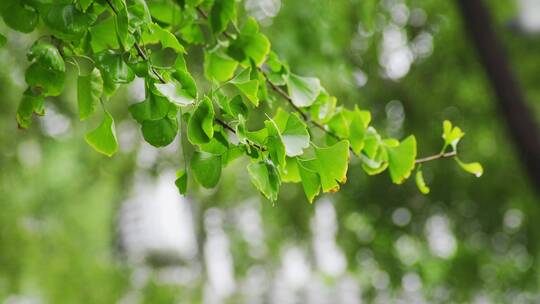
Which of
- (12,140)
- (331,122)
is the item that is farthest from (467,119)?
(331,122)

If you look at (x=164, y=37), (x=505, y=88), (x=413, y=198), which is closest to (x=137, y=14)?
(x=164, y=37)

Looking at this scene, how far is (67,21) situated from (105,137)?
104mm

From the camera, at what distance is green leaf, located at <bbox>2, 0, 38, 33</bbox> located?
2.03 ft

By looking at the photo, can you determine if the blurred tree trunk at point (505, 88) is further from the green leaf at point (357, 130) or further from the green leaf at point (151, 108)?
the green leaf at point (151, 108)

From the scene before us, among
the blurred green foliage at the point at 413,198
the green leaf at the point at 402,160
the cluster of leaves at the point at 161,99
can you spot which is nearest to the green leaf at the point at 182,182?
the cluster of leaves at the point at 161,99

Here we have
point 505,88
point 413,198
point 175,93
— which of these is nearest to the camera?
point 175,93

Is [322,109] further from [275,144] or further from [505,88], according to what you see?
[505,88]

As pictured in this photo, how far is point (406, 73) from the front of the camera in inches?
165

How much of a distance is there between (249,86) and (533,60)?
374 centimetres

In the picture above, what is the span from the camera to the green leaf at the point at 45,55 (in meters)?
0.62

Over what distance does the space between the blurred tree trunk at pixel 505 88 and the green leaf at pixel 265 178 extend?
2.91 meters

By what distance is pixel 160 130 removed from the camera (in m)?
0.59

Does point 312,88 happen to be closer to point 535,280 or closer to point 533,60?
point 533,60

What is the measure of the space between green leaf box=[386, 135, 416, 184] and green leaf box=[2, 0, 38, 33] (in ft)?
1.24
